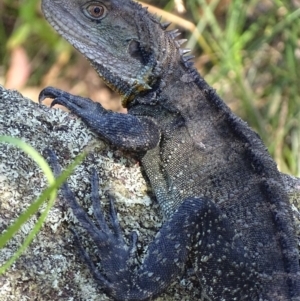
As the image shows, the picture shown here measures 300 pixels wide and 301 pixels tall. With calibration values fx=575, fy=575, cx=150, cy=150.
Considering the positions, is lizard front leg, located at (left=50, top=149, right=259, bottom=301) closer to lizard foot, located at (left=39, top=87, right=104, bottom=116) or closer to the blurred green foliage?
lizard foot, located at (left=39, top=87, right=104, bottom=116)

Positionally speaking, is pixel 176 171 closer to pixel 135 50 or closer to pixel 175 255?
pixel 175 255

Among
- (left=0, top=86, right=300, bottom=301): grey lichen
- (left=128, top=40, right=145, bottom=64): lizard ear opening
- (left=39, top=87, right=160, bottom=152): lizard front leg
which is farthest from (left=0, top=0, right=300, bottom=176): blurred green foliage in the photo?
(left=0, top=86, right=300, bottom=301): grey lichen

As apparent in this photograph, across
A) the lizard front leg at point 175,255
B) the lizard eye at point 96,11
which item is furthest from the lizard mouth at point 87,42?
Answer: the lizard front leg at point 175,255

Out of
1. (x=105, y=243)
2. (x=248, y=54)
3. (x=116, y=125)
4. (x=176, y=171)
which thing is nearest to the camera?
(x=105, y=243)

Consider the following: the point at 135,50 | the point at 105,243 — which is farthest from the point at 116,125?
the point at 105,243

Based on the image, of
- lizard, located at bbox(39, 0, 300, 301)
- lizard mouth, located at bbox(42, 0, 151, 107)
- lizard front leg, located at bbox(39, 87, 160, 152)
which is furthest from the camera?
lizard mouth, located at bbox(42, 0, 151, 107)

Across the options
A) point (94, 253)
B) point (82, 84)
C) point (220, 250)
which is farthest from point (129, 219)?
point (82, 84)

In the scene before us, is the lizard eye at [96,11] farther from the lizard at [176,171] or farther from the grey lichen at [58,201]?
the grey lichen at [58,201]
